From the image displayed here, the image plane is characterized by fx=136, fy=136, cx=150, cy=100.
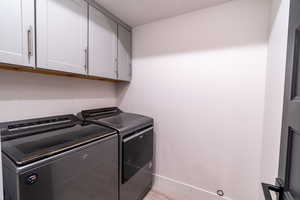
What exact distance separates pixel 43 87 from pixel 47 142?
0.71 metres

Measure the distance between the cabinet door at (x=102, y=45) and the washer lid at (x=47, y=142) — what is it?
2.12 feet

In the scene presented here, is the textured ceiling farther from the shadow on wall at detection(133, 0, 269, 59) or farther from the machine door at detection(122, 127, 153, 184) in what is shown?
the machine door at detection(122, 127, 153, 184)

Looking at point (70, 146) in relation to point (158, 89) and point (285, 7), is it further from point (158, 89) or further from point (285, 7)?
point (285, 7)

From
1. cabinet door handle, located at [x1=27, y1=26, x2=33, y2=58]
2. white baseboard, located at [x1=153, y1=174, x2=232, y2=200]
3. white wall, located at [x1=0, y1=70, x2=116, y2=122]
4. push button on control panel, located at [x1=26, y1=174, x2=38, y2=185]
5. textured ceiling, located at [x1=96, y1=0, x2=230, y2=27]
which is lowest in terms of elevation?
white baseboard, located at [x1=153, y1=174, x2=232, y2=200]

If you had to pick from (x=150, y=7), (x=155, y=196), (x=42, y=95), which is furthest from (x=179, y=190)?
(x=150, y=7)

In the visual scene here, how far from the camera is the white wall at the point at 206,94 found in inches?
Result: 53.4

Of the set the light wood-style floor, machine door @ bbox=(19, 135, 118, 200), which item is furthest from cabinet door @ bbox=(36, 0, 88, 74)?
the light wood-style floor

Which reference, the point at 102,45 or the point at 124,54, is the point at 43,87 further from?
the point at 124,54

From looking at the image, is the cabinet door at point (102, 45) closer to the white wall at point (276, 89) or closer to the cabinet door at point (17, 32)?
the cabinet door at point (17, 32)

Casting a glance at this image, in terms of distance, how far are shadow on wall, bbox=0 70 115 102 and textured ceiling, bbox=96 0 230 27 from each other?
939 millimetres

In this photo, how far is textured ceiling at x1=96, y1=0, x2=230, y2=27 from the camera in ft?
4.77

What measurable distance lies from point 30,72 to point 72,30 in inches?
22.0

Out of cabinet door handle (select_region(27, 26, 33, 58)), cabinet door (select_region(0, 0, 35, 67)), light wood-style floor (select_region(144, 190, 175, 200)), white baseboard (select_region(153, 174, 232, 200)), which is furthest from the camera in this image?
light wood-style floor (select_region(144, 190, 175, 200))

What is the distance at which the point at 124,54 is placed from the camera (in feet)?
6.34
